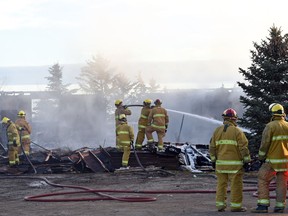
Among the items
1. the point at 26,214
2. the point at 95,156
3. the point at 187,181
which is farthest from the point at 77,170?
the point at 26,214

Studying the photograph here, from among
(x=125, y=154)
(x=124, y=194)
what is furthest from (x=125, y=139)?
(x=124, y=194)

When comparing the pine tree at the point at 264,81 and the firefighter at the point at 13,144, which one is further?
the pine tree at the point at 264,81

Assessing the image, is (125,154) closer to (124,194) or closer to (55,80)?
(124,194)

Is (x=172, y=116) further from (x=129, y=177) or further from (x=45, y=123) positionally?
(x=129, y=177)

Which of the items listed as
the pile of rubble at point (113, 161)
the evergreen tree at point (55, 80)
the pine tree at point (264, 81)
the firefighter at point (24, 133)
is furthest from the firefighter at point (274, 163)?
the evergreen tree at point (55, 80)

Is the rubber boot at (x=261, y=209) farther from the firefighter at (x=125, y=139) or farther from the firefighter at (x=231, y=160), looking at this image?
the firefighter at (x=125, y=139)

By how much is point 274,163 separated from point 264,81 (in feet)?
47.4

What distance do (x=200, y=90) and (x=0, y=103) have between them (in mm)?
15439

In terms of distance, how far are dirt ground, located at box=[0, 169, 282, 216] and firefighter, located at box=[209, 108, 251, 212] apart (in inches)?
10.9

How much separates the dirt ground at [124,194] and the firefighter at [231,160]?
0.90 ft

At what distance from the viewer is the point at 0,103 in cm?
4453

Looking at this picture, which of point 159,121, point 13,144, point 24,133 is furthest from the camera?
point 24,133

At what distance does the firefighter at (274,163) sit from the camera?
10.0 metres

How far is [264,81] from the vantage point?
24125mm
